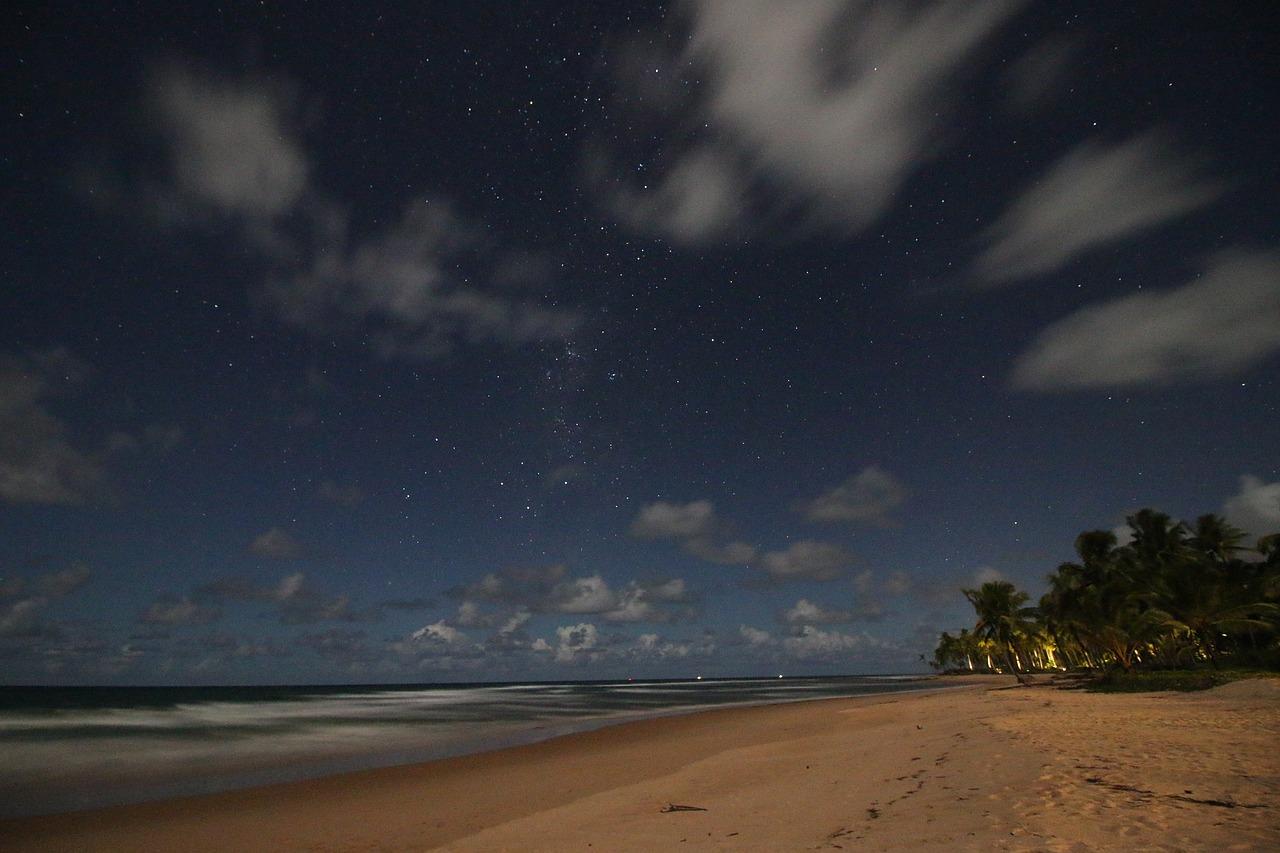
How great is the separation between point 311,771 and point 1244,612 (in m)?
49.9

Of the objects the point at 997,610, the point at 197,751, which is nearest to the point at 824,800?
the point at 197,751

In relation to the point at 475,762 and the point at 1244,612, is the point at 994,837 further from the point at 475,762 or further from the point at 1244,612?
the point at 1244,612

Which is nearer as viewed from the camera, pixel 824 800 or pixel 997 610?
pixel 824 800

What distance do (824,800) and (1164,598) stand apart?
41188mm

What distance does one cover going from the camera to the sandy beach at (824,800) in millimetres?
7098

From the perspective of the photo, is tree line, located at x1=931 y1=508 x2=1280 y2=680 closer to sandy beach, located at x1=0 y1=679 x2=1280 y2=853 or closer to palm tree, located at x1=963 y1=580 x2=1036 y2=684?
Result: palm tree, located at x1=963 y1=580 x2=1036 y2=684

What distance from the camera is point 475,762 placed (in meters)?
19.8

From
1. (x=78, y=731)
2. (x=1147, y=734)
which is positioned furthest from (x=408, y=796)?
(x=78, y=731)

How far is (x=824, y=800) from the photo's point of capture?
9766mm

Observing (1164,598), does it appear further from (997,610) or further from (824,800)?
(824,800)

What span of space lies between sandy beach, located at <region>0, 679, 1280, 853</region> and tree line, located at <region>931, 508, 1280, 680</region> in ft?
71.6

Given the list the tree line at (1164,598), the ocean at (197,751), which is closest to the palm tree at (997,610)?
the tree line at (1164,598)

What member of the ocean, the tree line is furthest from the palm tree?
the ocean

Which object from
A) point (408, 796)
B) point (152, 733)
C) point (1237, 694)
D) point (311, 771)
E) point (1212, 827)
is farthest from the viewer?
point (152, 733)
